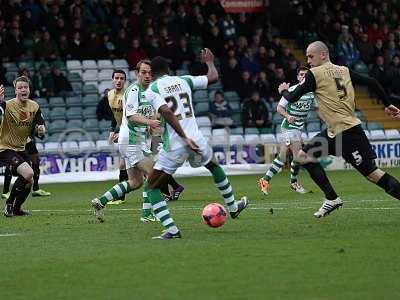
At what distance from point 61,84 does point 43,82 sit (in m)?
0.69

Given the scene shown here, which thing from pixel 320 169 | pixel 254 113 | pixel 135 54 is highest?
pixel 135 54

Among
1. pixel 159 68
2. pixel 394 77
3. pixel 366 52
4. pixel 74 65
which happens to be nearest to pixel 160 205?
pixel 159 68

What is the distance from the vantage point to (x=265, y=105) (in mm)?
31422

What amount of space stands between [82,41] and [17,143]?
1350 centimetres

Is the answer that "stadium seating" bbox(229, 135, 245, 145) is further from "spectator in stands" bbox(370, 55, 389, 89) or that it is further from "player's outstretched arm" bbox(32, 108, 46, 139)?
"player's outstretched arm" bbox(32, 108, 46, 139)

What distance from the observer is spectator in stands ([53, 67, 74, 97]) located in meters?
29.8

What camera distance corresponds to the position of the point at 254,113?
1228 inches

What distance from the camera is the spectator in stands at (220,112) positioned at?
30.9m

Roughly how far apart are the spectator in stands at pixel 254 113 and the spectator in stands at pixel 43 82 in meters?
5.56

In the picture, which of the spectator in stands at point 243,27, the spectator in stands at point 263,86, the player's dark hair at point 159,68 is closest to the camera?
the player's dark hair at point 159,68

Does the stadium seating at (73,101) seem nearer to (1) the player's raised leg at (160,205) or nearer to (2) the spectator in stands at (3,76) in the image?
(2) the spectator in stands at (3,76)

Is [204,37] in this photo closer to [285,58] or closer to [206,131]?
[285,58]

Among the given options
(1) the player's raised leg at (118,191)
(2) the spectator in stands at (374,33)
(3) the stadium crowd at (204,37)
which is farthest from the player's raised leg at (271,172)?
(2) the spectator in stands at (374,33)

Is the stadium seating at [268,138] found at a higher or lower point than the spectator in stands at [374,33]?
lower
